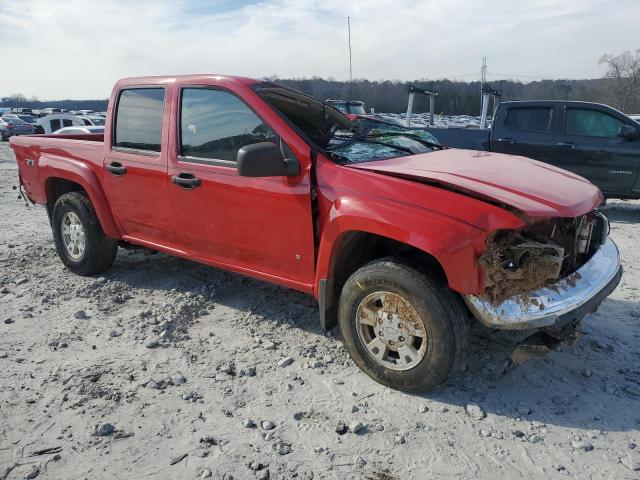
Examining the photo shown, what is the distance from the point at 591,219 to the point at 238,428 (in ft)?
8.85

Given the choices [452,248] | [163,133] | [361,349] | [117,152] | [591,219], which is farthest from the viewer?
[117,152]

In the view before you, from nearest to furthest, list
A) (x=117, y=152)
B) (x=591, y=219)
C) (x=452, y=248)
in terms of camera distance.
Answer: (x=452, y=248) < (x=591, y=219) < (x=117, y=152)

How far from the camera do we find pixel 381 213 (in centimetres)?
288

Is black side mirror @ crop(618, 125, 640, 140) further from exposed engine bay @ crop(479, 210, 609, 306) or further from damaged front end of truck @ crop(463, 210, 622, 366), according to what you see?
exposed engine bay @ crop(479, 210, 609, 306)

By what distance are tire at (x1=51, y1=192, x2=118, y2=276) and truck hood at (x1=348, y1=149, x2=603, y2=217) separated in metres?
2.96

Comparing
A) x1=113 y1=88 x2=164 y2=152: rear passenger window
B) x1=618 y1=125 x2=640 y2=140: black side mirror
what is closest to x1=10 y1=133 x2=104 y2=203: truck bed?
x1=113 y1=88 x2=164 y2=152: rear passenger window

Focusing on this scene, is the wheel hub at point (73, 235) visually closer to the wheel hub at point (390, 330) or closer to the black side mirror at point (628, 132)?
the wheel hub at point (390, 330)

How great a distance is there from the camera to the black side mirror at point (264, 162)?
9.86ft

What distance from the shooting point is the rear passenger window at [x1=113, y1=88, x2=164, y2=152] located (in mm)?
4109

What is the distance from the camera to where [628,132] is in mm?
7707

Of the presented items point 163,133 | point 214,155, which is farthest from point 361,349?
point 163,133

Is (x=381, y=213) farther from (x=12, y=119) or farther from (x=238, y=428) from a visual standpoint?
(x=12, y=119)

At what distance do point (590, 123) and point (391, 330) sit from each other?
6.74 meters

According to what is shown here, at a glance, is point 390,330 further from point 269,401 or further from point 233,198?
point 233,198
